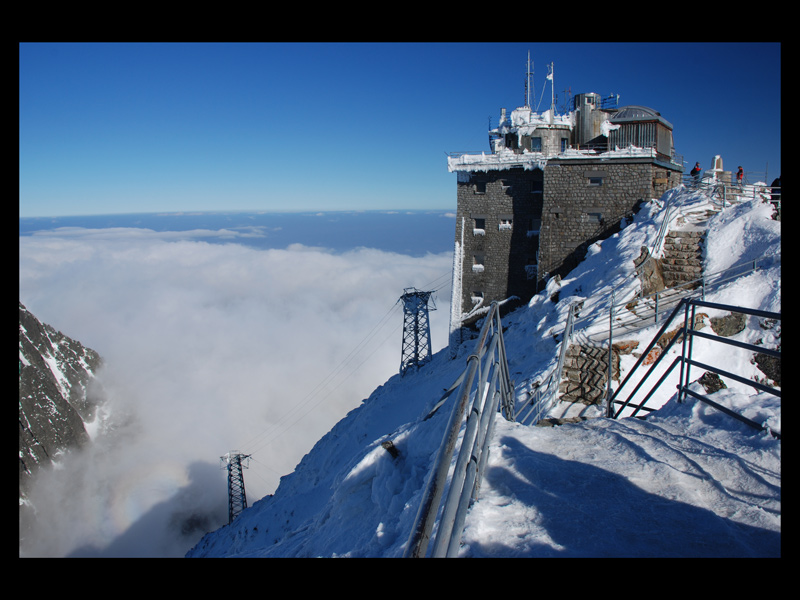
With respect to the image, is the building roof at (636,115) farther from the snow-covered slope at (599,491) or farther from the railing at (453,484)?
the railing at (453,484)

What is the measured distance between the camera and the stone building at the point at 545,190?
21594 millimetres

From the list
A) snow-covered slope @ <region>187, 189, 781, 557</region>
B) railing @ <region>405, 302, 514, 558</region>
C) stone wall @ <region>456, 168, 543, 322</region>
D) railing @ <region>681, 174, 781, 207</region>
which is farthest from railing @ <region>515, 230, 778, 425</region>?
stone wall @ <region>456, 168, 543, 322</region>

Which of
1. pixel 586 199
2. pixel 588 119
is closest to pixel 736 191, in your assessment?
pixel 586 199

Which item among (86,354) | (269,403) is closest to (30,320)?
(86,354)

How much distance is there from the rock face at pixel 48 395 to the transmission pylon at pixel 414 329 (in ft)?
152

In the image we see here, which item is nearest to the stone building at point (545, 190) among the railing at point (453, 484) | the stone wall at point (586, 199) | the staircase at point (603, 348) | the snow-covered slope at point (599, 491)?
the stone wall at point (586, 199)

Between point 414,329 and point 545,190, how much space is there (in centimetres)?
1246

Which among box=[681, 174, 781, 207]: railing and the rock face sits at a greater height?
box=[681, 174, 781, 207]: railing

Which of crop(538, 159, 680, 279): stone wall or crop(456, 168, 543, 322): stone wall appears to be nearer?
crop(538, 159, 680, 279): stone wall

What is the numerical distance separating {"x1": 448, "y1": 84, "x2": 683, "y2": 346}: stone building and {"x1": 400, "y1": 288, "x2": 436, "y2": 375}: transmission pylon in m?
4.41

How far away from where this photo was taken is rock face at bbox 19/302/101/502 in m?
63.6

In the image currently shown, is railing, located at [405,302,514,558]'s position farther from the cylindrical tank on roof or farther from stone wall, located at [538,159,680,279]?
the cylindrical tank on roof
